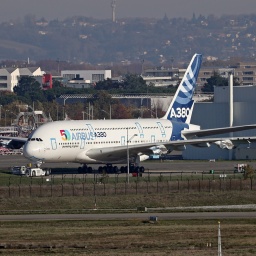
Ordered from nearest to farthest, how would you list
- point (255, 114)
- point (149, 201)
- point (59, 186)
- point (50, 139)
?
1. point (149, 201)
2. point (59, 186)
3. point (50, 139)
4. point (255, 114)

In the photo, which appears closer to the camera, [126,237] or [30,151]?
[126,237]

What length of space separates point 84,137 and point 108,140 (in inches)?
118

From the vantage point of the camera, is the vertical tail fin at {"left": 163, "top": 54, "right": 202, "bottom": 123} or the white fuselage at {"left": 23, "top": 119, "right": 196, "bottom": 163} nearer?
the white fuselage at {"left": 23, "top": 119, "right": 196, "bottom": 163}

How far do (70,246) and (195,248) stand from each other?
261 inches

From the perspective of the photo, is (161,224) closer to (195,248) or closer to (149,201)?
(195,248)

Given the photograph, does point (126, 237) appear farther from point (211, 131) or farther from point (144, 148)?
point (211, 131)

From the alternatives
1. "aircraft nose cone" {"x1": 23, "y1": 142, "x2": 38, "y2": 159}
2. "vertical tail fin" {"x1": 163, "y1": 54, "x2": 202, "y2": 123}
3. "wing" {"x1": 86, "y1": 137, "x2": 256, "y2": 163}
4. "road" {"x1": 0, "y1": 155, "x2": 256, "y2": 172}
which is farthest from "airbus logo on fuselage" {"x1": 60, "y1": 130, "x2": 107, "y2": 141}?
"vertical tail fin" {"x1": 163, "y1": 54, "x2": 202, "y2": 123}

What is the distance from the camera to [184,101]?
13012cm

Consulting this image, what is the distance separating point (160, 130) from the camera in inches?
4835

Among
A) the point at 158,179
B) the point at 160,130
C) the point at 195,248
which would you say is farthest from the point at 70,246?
the point at 160,130

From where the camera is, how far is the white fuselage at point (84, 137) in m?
114

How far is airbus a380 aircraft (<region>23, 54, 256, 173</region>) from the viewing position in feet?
376

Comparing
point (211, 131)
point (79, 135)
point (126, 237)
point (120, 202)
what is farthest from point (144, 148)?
point (126, 237)

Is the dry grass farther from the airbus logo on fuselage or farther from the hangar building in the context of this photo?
the hangar building
